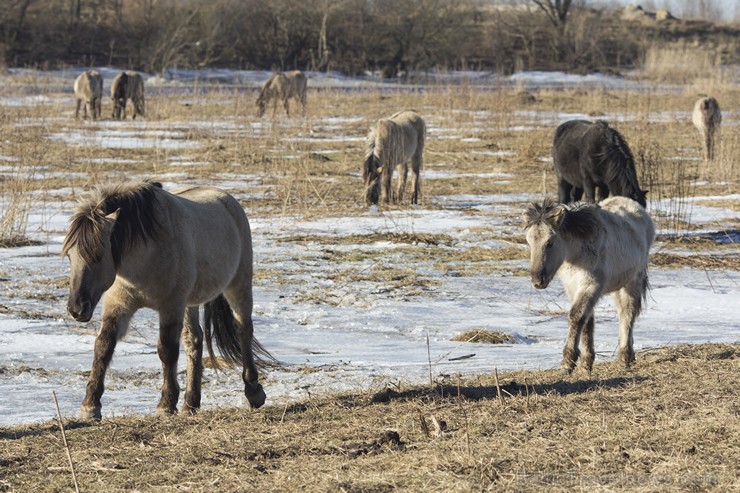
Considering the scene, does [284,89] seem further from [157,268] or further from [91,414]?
[91,414]

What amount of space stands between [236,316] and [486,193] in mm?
10850

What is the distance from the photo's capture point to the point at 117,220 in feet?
18.9

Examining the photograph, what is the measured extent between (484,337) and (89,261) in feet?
12.3

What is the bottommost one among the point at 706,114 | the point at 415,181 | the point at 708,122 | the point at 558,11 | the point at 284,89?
the point at 415,181

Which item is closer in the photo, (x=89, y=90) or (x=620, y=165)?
(x=620, y=165)

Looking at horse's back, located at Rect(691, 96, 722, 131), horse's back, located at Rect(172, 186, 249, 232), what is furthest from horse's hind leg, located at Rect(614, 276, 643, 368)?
horse's back, located at Rect(691, 96, 722, 131)

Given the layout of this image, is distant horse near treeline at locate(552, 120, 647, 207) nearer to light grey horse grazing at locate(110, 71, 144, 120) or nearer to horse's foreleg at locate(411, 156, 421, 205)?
horse's foreleg at locate(411, 156, 421, 205)

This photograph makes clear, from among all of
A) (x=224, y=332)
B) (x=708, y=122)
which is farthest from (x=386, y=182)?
(x=224, y=332)

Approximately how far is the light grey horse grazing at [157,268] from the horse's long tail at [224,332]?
0.60 ft

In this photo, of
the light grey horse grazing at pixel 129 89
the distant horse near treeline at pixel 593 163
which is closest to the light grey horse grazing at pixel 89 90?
the light grey horse grazing at pixel 129 89

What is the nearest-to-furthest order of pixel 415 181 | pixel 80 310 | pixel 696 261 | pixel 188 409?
1. pixel 80 310
2. pixel 188 409
3. pixel 696 261
4. pixel 415 181

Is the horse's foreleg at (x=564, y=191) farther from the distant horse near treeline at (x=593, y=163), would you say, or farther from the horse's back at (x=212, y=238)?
the horse's back at (x=212, y=238)

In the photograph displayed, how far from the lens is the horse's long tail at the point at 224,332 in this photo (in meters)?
7.00

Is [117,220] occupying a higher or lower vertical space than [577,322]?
higher
